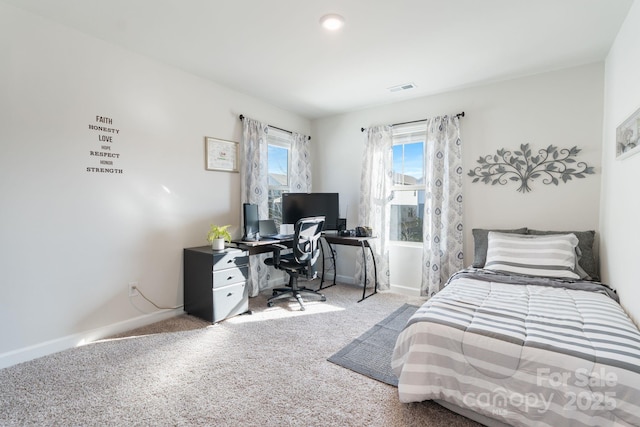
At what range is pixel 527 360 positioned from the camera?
141 cm

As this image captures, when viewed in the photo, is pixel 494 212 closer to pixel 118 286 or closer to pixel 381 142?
pixel 381 142

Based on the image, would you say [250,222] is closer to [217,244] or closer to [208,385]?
[217,244]

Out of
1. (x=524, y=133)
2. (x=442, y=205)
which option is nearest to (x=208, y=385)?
(x=442, y=205)

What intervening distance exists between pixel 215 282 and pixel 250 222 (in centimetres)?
92

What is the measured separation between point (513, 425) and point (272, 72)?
11.1 ft

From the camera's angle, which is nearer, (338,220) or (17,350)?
(17,350)

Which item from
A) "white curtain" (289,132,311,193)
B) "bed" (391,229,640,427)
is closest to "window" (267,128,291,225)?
"white curtain" (289,132,311,193)

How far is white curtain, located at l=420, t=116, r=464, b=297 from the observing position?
11.5ft

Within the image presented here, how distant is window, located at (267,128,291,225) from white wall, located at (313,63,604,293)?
150 cm

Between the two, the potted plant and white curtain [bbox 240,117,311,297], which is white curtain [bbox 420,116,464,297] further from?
the potted plant

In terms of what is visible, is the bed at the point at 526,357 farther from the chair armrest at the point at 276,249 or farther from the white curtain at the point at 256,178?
the white curtain at the point at 256,178

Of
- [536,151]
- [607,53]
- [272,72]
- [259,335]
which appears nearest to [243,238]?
[259,335]

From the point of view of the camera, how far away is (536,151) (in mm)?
3139

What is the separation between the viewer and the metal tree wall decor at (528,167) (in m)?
2.98
